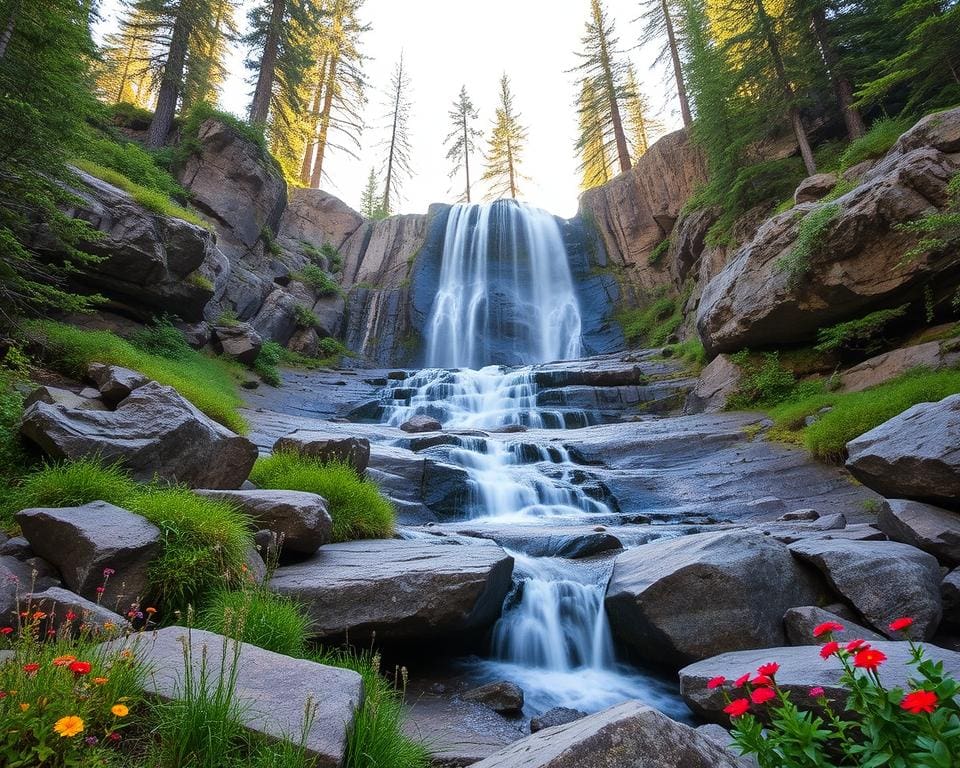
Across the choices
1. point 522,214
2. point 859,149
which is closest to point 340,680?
point 859,149

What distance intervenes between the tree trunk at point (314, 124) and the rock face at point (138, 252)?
20.7m

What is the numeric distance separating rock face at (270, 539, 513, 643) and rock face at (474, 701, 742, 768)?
8.93 ft

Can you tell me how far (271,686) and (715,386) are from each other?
13095 millimetres

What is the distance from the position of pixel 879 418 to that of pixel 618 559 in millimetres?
5314

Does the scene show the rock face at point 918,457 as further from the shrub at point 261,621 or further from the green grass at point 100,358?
the green grass at point 100,358

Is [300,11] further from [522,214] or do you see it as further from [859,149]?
[859,149]

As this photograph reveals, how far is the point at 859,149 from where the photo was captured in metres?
13.9

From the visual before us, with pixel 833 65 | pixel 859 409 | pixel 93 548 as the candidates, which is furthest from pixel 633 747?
pixel 833 65

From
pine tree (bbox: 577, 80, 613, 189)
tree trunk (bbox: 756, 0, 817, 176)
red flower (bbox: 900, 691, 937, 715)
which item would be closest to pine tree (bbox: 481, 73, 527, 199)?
pine tree (bbox: 577, 80, 613, 189)

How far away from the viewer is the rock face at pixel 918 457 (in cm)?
527

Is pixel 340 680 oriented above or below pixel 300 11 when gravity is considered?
below

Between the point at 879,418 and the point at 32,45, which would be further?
the point at 879,418

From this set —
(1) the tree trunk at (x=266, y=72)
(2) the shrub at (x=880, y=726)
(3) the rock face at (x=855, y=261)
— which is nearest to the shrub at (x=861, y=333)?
(3) the rock face at (x=855, y=261)

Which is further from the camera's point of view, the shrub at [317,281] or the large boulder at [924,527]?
the shrub at [317,281]
